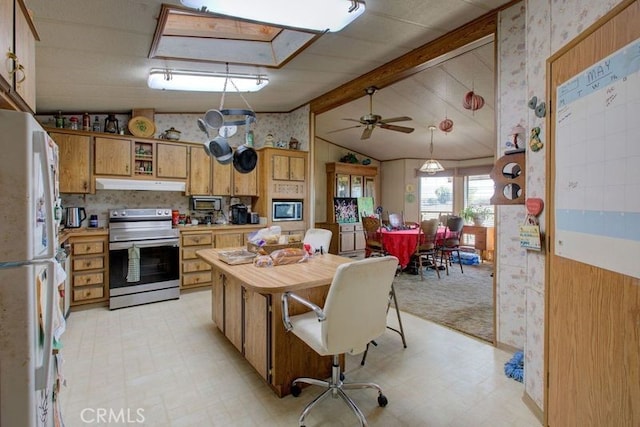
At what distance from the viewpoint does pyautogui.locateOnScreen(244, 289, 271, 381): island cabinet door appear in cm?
205

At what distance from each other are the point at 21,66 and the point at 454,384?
9.86 ft

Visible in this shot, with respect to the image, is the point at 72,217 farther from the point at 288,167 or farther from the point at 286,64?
the point at 286,64

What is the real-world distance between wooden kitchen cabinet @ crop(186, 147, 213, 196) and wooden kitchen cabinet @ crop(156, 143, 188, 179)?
94 mm

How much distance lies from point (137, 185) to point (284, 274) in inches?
115

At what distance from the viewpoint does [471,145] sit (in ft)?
21.6

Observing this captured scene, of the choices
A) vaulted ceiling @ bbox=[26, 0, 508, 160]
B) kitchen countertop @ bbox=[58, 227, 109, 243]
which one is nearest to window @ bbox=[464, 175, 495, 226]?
vaulted ceiling @ bbox=[26, 0, 508, 160]

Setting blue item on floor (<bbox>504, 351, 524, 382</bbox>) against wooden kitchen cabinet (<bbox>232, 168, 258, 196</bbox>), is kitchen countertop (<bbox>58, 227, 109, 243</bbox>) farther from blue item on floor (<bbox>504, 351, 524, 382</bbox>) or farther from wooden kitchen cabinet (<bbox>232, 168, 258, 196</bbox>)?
blue item on floor (<bbox>504, 351, 524, 382</bbox>)

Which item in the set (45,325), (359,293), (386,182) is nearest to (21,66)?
(45,325)

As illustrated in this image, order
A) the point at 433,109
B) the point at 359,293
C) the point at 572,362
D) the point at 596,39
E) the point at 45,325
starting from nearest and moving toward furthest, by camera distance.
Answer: the point at 45,325
the point at 596,39
the point at 572,362
the point at 359,293
the point at 433,109

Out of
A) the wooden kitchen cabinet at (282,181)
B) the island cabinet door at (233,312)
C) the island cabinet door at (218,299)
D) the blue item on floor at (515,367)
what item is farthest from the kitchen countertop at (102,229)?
the blue item on floor at (515,367)

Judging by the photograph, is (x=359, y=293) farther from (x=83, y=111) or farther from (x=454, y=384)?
(x=83, y=111)

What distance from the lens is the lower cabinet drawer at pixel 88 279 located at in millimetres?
3531

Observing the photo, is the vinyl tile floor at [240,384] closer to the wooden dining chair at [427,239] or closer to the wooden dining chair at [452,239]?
the wooden dining chair at [427,239]

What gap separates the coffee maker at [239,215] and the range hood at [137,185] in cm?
84
